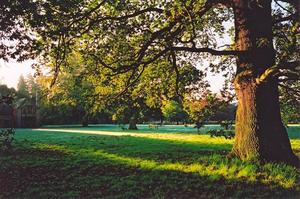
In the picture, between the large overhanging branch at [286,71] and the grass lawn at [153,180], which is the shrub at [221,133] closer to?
the grass lawn at [153,180]

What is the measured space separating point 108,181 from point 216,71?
808cm

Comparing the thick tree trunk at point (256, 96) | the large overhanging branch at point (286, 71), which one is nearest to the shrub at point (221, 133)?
the thick tree trunk at point (256, 96)

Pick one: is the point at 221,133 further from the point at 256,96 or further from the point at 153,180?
the point at 153,180

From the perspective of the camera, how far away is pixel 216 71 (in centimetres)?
1633

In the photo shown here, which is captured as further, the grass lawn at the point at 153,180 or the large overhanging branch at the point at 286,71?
the large overhanging branch at the point at 286,71

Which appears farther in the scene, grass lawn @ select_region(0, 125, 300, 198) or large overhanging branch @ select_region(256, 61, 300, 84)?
large overhanging branch @ select_region(256, 61, 300, 84)

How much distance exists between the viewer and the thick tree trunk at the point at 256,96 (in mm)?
12258

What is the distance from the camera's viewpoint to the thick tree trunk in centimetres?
1226

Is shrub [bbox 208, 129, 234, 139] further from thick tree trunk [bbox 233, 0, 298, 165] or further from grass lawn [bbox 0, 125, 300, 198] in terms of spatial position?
grass lawn [bbox 0, 125, 300, 198]

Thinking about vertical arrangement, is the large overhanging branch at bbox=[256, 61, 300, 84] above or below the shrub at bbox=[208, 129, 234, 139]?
above

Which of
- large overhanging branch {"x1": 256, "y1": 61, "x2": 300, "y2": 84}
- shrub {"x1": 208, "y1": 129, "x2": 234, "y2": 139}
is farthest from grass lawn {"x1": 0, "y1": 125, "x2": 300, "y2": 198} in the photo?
large overhanging branch {"x1": 256, "y1": 61, "x2": 300, "y2": 84}

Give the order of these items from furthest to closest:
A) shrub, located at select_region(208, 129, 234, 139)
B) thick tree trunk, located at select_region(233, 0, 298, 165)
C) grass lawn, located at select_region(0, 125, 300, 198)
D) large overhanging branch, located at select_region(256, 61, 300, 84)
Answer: shrub, located at select_region(208, 129, 234, 139), thick tree trunk, located at select_region(233, 0, 298, 165), large overhanging branch, located at select_region(256, 61, 300, 84), grass lawn, located at select_region(0, 125, 300, 198)

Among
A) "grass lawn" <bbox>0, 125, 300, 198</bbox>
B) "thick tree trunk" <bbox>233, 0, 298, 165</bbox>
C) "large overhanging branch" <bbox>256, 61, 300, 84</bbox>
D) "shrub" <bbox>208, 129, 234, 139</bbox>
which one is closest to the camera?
"grass lawn" <bbox>0, 125, 300, 198</bbox>

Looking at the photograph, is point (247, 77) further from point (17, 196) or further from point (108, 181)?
point (17, 196)
